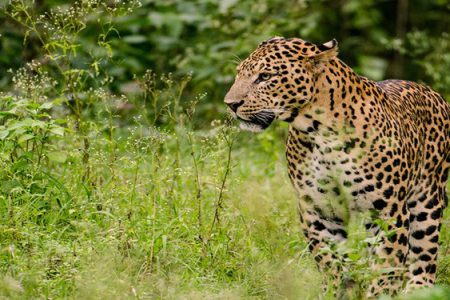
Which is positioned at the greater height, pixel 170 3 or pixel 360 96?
pixel 360 96

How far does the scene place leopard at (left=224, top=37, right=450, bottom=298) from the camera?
645 centimetres

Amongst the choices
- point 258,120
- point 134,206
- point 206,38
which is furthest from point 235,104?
point 206,38

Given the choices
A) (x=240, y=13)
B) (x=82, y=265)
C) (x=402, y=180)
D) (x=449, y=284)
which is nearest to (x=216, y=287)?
(x=82, y=265)

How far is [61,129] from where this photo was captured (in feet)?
22.9

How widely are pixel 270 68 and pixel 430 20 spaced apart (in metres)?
8.81

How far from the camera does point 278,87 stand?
645cm

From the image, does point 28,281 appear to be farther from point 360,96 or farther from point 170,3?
point 170,3

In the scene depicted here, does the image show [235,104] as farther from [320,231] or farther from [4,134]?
[4,134]

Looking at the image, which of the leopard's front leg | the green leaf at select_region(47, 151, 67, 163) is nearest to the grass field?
the green leaf at select_region(47, 151, 67, 163)

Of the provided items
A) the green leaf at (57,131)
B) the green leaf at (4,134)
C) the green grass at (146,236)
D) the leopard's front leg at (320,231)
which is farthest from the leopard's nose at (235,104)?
the green leaf at (4,134)

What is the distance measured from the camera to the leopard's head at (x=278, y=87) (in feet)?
21.1

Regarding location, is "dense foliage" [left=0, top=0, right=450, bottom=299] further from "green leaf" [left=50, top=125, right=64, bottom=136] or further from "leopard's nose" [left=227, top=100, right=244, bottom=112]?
"leopard's nose" [left=227, top=100, right=244, bottom=112]

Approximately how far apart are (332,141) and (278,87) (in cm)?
50

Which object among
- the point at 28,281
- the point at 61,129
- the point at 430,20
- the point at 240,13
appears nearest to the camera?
the point at 28,281
